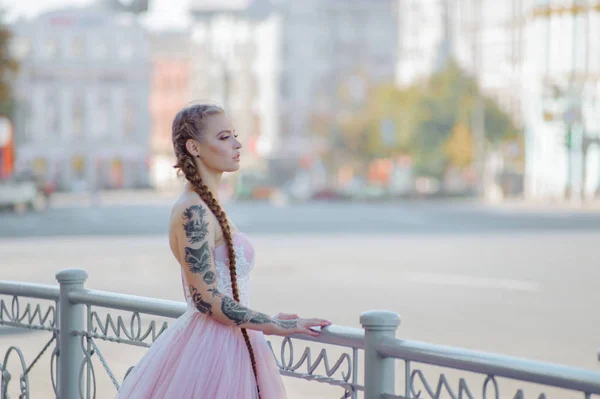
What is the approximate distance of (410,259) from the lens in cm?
2261

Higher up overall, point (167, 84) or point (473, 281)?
point (167, 84)

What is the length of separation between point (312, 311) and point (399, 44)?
288 ft

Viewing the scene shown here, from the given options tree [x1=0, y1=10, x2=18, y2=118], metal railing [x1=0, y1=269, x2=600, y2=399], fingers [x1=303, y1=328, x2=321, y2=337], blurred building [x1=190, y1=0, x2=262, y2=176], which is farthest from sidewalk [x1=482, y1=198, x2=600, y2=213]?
fingers [x1=303, y1=328, x2=321, y2=337]

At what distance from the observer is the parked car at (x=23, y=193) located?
4703 centimetres

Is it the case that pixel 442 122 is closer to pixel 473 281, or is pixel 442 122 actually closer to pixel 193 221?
pixel 473 281

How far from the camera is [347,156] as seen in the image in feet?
284

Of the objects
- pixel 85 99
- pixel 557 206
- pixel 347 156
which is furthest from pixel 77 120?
pixel 557 206

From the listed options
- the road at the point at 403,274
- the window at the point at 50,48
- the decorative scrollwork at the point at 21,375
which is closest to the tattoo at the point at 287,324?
the road at the point at 403,274

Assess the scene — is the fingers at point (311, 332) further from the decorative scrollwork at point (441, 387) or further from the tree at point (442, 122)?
the tree at point (442, 122)

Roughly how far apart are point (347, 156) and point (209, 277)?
272 feet

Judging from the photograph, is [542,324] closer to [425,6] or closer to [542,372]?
[542,372]

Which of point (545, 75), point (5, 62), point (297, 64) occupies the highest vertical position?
point (297, 64)

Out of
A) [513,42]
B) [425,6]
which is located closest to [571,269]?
[513,42]

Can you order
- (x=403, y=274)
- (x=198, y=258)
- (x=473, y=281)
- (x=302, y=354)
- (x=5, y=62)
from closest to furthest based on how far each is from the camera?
1. (x=198, y=258)
2. (x=302, y=354)
3. (x=473, y=281)
4. (x=403, y=274)
5. (x=5, y=62)
